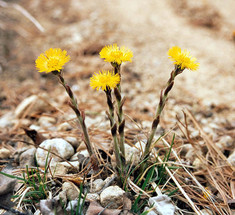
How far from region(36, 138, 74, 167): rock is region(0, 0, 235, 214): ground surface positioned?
60cm

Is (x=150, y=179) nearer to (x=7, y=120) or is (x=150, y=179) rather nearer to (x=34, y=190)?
(x=34, y=190)

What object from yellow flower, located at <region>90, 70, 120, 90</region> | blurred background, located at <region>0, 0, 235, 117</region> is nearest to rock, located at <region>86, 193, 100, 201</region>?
yellow flower, located at <region>90, 70, 120, 90</region>

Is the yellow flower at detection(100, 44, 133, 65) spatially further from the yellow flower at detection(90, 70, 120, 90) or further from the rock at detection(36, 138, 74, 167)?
the rock at detection(36, 138, 74, 167)

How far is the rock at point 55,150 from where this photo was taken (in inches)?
57.7

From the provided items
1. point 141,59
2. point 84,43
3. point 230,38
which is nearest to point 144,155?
point 141,59

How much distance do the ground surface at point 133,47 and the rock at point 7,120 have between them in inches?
6.0

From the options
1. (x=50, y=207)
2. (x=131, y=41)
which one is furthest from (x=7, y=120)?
(x=131, y=41)

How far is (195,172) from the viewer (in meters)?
1.58

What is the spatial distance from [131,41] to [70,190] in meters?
3.15

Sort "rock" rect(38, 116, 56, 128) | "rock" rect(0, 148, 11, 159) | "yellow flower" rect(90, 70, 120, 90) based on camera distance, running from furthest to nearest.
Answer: "rock" rect(38, 116, 56, 128) < "rock" rect(0, 148, 11, 159) < "yellow flower" rect(90, 70, 120, 90)

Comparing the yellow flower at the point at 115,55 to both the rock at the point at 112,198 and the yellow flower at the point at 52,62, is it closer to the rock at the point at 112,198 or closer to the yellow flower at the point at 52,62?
the yellow flower at the point at 52,62

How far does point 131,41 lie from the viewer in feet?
12.8

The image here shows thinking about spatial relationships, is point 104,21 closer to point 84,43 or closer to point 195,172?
point 84,43

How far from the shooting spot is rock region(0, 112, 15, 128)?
220 cm
